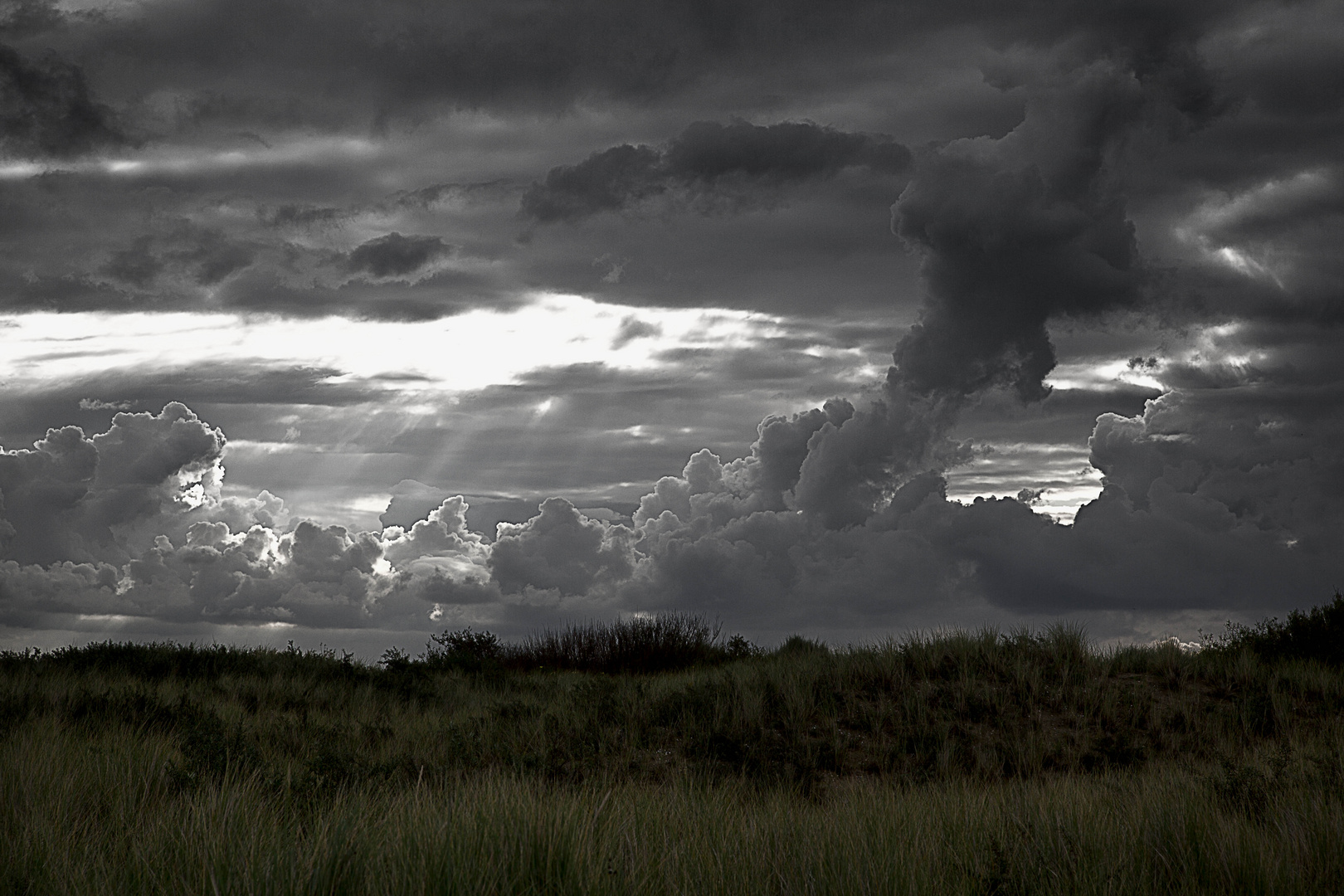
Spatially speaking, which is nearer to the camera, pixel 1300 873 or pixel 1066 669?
pixel 1300 873

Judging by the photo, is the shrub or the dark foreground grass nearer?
the dark foreground grass

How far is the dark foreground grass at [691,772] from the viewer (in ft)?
18.0

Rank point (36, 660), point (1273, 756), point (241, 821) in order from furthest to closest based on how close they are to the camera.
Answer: point (36, 660) < point (1273, 756) < point (241, 821)

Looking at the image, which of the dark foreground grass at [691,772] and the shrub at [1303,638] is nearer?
the dark foreground grass at [691,772]

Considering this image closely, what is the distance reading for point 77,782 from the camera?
829 cm

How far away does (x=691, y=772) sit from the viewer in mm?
11445

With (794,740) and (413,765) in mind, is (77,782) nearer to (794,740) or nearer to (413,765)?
(413,765)

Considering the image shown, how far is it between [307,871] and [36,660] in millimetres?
17663

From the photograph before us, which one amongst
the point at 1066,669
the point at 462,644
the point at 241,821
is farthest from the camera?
the point at 462,644

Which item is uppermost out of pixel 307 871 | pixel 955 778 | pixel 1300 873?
pixel 307 871

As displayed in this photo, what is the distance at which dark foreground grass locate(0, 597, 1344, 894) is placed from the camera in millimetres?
5477

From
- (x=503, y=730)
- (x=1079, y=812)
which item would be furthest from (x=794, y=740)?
(x=1079, y=812)

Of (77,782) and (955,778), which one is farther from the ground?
(77,782)

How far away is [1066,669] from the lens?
14641 mm
